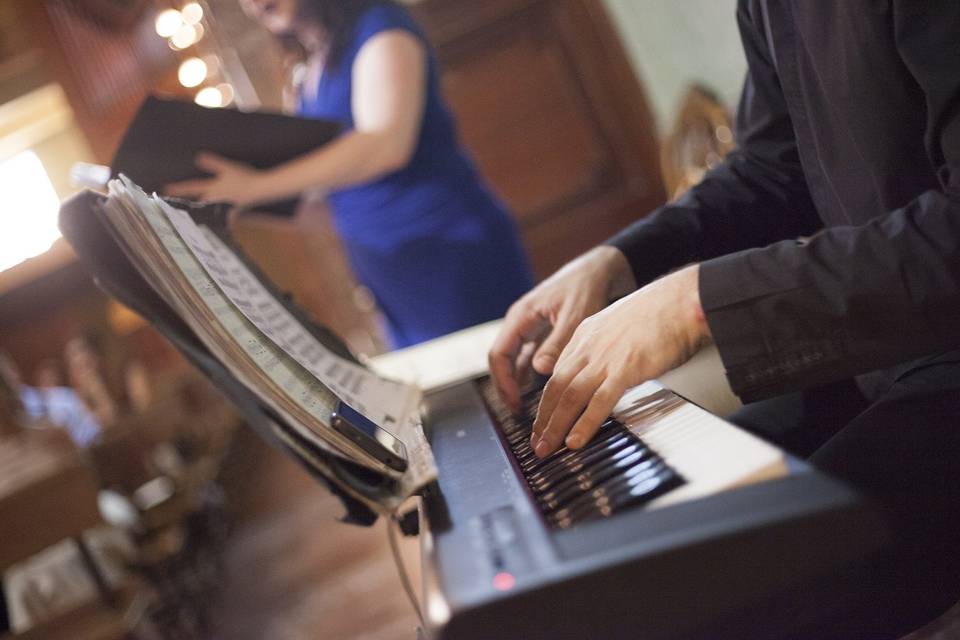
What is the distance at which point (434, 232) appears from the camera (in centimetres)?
185

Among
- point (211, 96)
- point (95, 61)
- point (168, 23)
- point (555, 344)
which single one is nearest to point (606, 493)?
point (555, 344)

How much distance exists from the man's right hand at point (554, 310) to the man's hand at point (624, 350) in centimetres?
23

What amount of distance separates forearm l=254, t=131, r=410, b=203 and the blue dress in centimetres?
19

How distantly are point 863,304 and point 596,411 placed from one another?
0.21 meters

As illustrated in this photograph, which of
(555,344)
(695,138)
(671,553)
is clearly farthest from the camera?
(695,138)

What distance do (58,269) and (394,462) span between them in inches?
190

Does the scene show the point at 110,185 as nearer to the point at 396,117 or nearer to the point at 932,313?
the point at 932,313

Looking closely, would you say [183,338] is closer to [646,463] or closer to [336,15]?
[646,463]

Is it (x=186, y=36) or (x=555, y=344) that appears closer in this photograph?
(x=555, y=344)

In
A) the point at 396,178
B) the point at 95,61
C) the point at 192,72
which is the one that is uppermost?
the point at 95,61

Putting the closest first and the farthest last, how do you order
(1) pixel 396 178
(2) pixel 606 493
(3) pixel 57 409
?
(2) pixel 606 493 < (1) pixel 396 178 < (3) pixel 57 409

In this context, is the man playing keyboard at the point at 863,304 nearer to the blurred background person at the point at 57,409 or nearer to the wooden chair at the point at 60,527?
the wooden chair at the point at 60,527

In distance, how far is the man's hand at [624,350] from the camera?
0.62m

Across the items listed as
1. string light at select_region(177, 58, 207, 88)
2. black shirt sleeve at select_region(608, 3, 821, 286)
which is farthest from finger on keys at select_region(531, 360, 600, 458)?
string light at select_region(177, 58, 207, 88)
